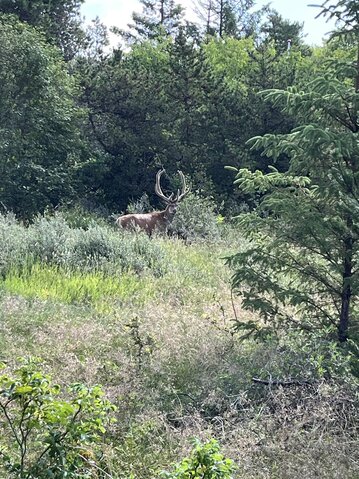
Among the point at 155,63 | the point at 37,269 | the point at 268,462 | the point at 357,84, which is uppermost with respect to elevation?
the point at 155,63

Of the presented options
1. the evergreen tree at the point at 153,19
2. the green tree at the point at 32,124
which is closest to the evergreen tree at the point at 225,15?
the evergreen tree at the point at 153,19

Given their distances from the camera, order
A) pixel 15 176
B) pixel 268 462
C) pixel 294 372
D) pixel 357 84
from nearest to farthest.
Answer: pixel 268 462
pixel 294 372
pixel 357 84
pixel 15 176

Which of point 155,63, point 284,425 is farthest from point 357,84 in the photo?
point 155,63

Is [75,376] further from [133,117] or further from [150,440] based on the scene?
[133,117]

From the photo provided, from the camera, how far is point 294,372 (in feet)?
15.4

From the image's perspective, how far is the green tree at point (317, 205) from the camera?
4.94 m

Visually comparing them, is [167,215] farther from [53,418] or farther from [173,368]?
[53,418]

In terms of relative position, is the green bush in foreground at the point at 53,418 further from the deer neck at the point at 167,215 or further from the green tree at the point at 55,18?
the green tree at the point at 55,18

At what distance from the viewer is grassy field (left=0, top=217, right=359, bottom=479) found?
381 cm

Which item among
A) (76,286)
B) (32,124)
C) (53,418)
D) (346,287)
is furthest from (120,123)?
(53,418)

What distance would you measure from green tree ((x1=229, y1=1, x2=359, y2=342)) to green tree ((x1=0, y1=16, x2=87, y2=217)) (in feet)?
39.1

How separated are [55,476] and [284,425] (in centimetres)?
183

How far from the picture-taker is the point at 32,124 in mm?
16547

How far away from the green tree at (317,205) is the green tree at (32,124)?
1191 centimetres
